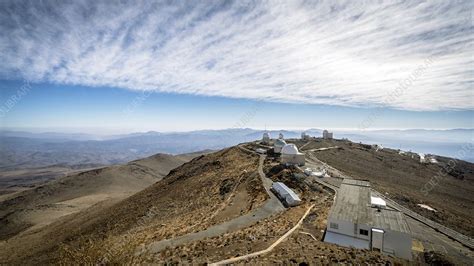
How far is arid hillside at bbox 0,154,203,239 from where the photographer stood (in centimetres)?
5013

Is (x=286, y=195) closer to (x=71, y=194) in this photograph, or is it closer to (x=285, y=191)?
(x=285, y=191)

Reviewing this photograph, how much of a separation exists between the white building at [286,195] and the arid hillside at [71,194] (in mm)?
40175

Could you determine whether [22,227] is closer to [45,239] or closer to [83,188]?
[45,239]

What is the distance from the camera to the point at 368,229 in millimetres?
16516

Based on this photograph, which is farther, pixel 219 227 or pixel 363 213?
pixel 219 227

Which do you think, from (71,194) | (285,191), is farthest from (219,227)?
(71,194)

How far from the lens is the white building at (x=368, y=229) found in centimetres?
1563

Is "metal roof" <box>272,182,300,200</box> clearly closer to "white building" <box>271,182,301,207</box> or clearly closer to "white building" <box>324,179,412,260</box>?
"white building" <box>271,182,301,207</box>

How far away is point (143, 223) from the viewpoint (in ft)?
92.6

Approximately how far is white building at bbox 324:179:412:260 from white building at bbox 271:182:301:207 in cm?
494

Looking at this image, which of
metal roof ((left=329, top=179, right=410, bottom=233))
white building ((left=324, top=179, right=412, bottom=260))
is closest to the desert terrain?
white building ((left=324, top=179, right=412, bottom=260))

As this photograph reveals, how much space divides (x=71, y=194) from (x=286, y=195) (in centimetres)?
7572

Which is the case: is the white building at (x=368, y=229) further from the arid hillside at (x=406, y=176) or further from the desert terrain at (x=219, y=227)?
the arid hillside at (x=406, y=176)

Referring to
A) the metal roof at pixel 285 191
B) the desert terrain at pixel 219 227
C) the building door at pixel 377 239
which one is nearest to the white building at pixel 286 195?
the metal roof at pixel 285 191
